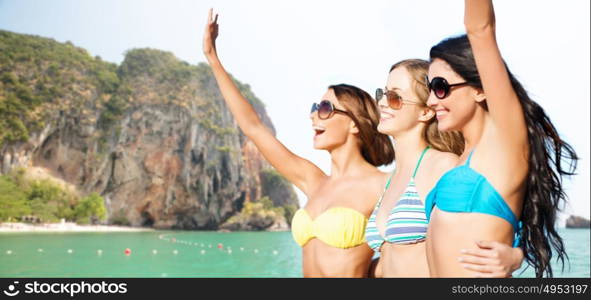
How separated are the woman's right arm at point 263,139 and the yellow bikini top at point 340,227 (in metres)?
0.41

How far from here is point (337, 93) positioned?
287 cm

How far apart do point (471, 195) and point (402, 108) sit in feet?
2.82

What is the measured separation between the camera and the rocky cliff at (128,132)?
55156 mm

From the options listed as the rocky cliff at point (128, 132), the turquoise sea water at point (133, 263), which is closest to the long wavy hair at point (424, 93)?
the turquoise sea water at point (133, 263)

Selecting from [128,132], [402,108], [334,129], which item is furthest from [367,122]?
[128,132]

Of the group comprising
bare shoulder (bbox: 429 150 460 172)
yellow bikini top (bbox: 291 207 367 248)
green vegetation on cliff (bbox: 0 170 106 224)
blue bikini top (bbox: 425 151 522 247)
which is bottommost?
green vegetation on cliff (bbox: 0 170 106 224)

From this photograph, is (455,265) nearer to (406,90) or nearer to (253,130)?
(406,90)

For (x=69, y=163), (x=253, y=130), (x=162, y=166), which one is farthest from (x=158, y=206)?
(x=253, y=130)

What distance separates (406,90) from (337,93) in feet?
1.88

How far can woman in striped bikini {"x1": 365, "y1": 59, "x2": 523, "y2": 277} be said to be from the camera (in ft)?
6.83

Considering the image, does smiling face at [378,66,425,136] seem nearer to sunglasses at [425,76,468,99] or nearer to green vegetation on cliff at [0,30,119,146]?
sunglasses at [425,76,468,99]

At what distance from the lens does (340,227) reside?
8.43ft

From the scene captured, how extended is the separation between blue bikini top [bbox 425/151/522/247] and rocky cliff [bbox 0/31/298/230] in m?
54.5

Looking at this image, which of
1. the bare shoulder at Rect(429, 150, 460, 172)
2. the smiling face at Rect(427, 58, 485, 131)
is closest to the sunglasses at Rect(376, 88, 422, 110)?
the bare shoulder at Rect(429, 150, 460, 172)
